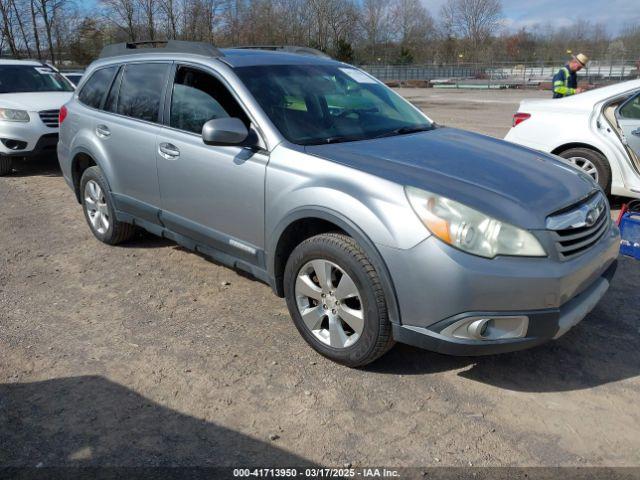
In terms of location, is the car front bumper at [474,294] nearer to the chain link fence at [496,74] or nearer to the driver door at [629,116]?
the driver door at [629,116]

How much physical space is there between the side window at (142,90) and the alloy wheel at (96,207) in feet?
2.73

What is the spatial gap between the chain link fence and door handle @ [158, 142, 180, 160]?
3372cm

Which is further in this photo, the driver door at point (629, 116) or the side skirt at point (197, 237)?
the driver door at point (629, 116)

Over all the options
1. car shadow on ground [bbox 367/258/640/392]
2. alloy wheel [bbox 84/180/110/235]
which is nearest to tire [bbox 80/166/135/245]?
alloy wheel [bbox 84/180/110/235]

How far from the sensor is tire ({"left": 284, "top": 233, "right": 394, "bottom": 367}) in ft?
9.84

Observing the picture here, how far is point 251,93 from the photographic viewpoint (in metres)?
3.71

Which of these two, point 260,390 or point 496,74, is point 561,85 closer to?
point 260,390

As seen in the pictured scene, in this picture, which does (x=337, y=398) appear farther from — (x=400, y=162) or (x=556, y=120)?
(x=556, y=120)

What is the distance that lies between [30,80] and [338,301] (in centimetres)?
905

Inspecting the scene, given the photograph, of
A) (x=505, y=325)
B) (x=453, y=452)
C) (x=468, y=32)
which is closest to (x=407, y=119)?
(x=505, y=325)

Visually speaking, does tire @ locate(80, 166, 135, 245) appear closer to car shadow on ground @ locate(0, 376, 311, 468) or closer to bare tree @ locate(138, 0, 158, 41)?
car shadow on ground @ locate(0, 376, 311, 468)

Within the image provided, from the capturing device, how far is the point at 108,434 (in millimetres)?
2771

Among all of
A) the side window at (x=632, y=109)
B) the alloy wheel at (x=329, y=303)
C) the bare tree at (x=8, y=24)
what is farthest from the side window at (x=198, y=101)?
the bare tree at (x=8, y=24)

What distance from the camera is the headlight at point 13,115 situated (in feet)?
28.2
